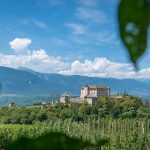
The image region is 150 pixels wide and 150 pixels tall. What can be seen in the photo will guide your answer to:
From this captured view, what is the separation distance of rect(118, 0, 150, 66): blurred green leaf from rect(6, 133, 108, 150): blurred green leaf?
0.23 ft

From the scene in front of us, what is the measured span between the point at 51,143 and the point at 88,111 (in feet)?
207

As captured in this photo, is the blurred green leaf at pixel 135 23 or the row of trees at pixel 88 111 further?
the row of trees at pixel 88 111

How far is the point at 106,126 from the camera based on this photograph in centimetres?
5134

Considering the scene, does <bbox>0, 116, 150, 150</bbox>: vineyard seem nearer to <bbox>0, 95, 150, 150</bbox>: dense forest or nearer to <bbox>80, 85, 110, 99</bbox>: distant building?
<bbox>0, 95, 150, 150</bbox>: dense forest

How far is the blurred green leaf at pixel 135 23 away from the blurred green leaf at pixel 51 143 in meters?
0.07

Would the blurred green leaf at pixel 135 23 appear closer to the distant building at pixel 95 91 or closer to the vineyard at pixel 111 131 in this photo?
the vineyard at pixel 111 131

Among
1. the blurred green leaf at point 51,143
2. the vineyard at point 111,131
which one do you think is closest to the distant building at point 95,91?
the vineyard at point 111,131

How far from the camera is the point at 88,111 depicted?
207ft

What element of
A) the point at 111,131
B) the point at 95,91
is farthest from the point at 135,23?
the point at 95,91

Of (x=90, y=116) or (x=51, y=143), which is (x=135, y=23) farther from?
(x=90, y=116)

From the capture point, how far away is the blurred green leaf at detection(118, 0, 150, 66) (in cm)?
27

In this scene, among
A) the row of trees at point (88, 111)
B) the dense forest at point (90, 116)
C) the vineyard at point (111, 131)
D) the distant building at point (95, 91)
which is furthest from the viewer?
the distant building at point (95, 91)

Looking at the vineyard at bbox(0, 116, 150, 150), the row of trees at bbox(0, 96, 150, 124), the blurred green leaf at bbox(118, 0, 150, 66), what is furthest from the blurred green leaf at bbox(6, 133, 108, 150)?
the row of trees at bbox(0, 96, 150, 124)

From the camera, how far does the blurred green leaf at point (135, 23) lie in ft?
0.90
